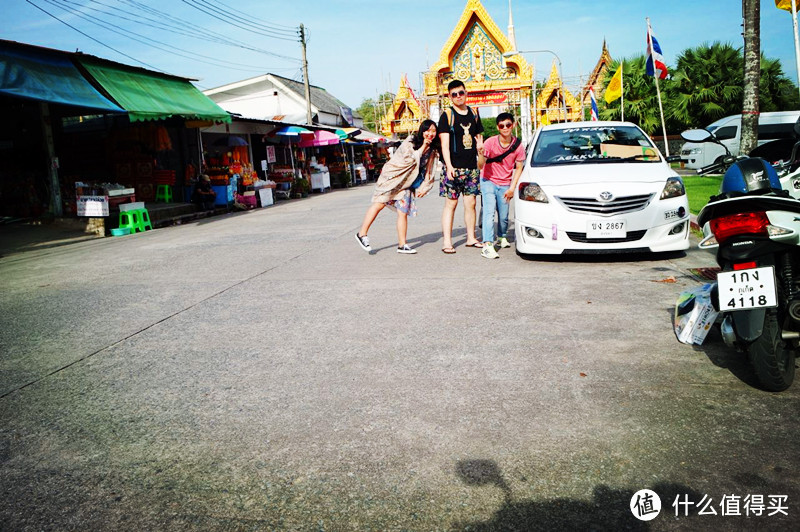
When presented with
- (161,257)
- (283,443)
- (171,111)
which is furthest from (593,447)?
(171,111)

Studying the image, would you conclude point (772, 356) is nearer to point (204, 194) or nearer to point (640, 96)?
point (204, 194)

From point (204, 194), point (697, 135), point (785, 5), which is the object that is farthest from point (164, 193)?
point (697, 135)

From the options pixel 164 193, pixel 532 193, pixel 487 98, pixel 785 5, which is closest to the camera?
pixel 532 193

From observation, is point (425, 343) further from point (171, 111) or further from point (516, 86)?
point (516, 86)

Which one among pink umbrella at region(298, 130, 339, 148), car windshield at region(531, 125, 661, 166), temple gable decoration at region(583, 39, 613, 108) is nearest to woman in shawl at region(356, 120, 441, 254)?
A: car windshield at region(531, 125, 661, 166)

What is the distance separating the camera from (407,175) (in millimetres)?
7926

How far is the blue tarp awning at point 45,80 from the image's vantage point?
11227 mm

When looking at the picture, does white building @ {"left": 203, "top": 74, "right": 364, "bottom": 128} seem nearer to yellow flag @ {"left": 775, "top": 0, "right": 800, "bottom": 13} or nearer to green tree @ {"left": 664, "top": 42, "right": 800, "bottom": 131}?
green tree @ {"left": 664, "top": 42, "right": 800, "bottom": 131}

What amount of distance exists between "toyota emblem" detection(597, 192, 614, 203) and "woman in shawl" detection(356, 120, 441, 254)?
2223 mm

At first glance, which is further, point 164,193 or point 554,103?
point 554,103

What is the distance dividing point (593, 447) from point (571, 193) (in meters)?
4.41

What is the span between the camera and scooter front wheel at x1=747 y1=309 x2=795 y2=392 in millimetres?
3038

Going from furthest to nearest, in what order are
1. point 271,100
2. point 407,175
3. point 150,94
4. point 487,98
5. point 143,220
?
point 487,98 → point 271,100 → point 150,94 → point 143,220 → point 407,175

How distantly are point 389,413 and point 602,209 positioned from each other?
4284mm
